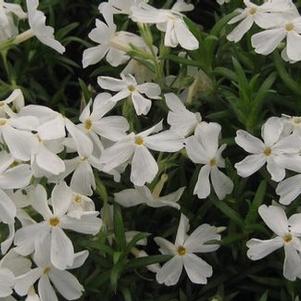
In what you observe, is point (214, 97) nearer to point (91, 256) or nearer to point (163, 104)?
point (163, 104)

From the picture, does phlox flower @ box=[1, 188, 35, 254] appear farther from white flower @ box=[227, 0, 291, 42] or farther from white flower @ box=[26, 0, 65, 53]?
white flower @ box=[227, 0, 291, 42]

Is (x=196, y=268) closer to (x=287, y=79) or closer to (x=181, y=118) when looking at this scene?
(x=181, y=118)

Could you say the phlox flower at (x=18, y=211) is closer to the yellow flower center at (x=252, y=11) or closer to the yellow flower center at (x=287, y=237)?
the yellow flower center at (x=287, y=237)

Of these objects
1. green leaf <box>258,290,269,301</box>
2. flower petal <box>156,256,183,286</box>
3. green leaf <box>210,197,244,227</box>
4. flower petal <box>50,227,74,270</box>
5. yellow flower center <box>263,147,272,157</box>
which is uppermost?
yellow flower center <box>263,147,272,157</box>

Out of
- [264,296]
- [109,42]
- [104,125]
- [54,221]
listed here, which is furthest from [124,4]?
[264,296]

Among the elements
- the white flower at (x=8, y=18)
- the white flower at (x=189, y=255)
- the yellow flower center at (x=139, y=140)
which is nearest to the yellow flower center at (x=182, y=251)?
the white flower at (x=189, y=255)

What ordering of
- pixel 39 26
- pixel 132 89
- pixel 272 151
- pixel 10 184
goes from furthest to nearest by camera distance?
pixel 39 26 → pixel 132 89 → pixel 272 151 → pixel 10 184

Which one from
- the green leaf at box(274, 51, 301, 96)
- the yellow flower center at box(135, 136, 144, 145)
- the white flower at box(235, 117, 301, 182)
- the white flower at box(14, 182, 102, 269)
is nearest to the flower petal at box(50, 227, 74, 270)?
the white flower at box(14, 182, 102, 269)
